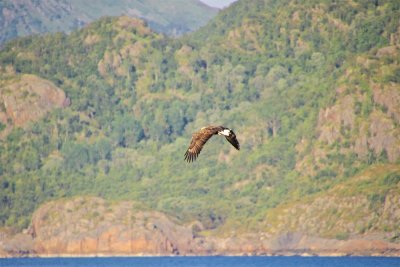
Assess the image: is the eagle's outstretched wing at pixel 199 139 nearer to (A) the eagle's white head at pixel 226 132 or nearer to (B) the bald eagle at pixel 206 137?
(B) the bald eagle at pixel 206 137

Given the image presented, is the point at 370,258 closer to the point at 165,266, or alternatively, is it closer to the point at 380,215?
the point at 380,215

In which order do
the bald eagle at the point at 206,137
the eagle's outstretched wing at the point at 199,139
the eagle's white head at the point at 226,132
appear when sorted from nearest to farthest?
the eagle's white head at the point at 226,132 < the bald eagle at the point at 206,137 < the eagle's outstretched wing at the point at 199,139

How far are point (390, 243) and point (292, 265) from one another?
48.4 feet

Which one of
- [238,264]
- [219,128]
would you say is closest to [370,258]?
[238,264]

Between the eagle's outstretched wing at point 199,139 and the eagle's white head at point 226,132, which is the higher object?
the eagle's white head at point 226,132

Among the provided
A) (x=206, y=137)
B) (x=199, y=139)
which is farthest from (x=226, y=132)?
(x=199, y=139)

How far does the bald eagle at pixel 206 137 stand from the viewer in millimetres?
40625

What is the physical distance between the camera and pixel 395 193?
194 m

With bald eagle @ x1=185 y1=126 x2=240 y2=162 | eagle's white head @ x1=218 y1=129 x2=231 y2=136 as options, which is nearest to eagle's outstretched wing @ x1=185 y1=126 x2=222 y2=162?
bald eagle @ x1=185 y1=126 x2=240 y2=162

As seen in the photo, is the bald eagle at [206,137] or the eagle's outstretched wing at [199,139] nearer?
the bald eagle at [206,137]

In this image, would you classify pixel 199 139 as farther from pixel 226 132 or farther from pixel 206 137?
pixel 226 132

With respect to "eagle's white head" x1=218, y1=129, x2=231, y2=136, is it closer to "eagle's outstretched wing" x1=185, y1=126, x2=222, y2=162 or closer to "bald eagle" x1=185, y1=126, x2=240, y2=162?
"bald eagle" x1=185, y1=126, x2=240, y2=162

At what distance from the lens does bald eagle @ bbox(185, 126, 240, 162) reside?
40625 mm

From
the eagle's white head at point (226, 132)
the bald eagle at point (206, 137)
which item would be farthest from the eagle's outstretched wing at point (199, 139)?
the eagle's white head at point (226, 132)
